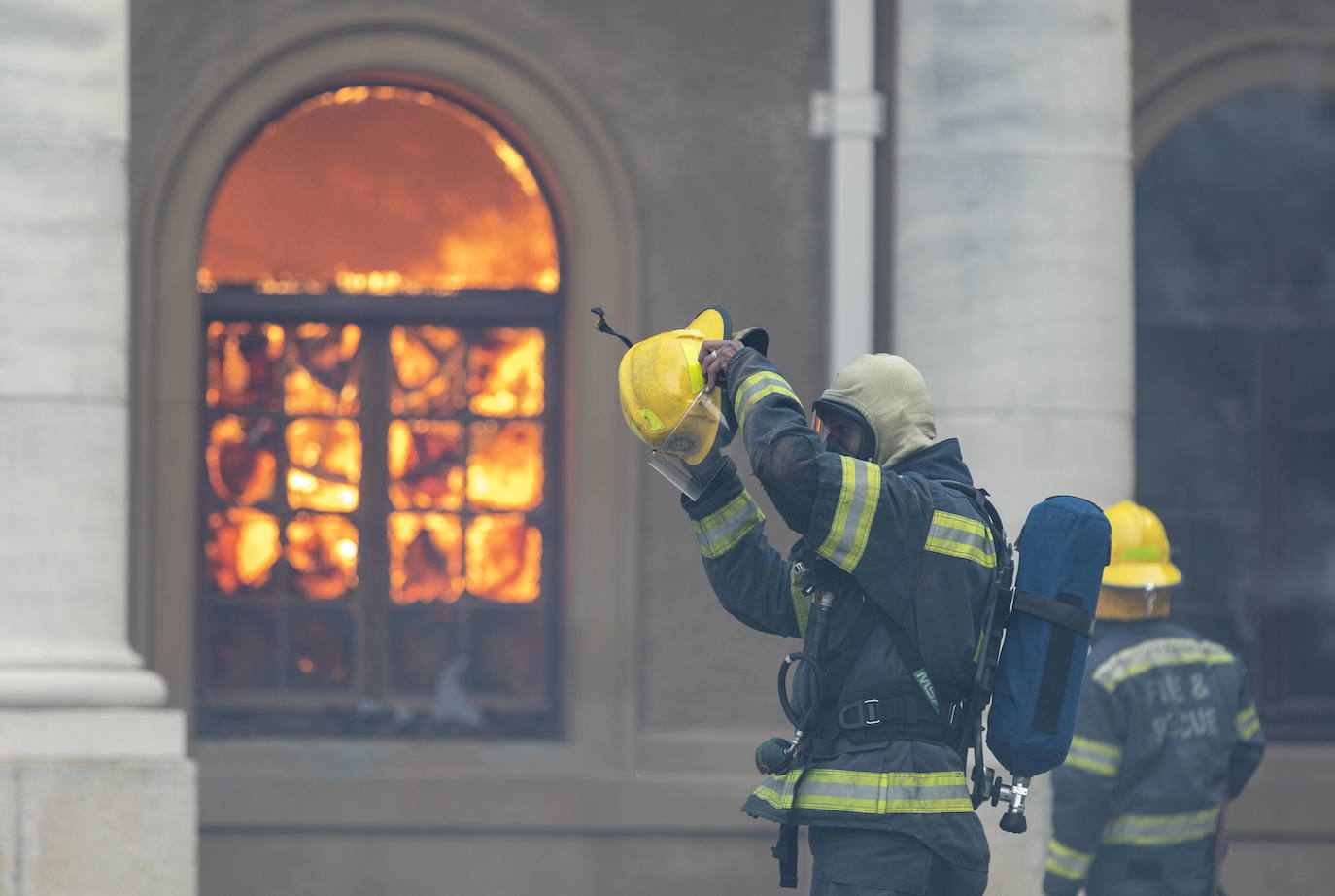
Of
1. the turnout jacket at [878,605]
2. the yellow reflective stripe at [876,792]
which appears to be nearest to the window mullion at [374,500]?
the turnout jacket at [878,605]

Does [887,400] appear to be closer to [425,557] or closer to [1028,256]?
[1028,256]

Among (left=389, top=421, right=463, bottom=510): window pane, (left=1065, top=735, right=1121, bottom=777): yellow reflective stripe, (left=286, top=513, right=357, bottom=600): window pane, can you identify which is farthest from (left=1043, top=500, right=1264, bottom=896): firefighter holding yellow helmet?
(left=286, top=513, right=357, bottom=600): window pane

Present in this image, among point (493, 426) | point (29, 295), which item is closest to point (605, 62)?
point (493, 426)

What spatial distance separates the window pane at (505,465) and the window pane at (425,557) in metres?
0.17

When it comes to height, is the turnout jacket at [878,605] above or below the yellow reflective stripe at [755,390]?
below

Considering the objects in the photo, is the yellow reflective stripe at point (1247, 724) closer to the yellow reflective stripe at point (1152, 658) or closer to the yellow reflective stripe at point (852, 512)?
the yellow reflective stripe at point (1152, 658)

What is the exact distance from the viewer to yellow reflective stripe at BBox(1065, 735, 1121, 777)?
6449 millimetres

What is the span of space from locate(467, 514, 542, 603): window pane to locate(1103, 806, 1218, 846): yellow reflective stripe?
121 inches

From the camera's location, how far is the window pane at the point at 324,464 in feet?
28.9

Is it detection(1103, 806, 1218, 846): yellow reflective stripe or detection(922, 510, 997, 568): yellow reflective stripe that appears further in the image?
detection(1103, 806, 1218, 846): yellow reflective stripe

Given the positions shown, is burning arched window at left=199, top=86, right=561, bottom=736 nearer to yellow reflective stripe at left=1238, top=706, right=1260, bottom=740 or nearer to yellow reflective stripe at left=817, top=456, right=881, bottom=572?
yellow reflective stripe at left=1238, top=706, right=1260, bottom=740

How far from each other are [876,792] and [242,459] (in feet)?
15.7

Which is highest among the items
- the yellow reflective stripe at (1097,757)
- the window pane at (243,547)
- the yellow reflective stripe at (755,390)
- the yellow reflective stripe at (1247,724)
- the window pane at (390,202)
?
the window pane at (390,202)

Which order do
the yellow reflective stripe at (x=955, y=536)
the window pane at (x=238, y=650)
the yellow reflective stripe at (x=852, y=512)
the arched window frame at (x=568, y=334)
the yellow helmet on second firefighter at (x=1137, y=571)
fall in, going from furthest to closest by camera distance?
the window pane at (x=238, y=650) < the arched window frame at (x=568, y=334) < the yellow helmet on second firefighter at (x=1137, y=571) < the yellow reflective stripe at (x=955, y=536) < the yellow reflective stripe at (x=852, y=512)
